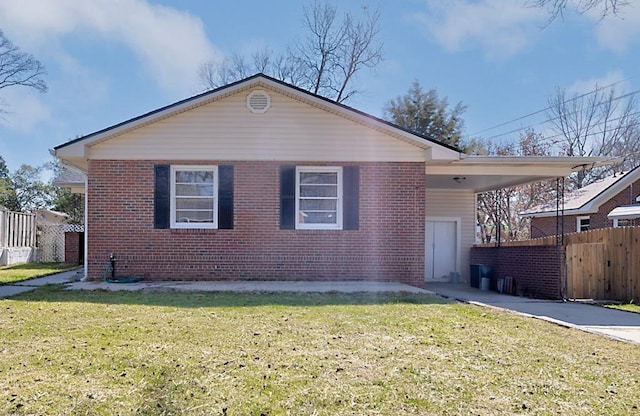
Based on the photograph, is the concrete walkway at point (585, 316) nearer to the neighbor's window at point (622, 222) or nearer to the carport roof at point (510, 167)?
the carport roof at point (510, 167)

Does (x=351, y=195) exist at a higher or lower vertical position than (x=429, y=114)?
lower

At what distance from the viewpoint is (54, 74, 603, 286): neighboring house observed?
1085 centimetres

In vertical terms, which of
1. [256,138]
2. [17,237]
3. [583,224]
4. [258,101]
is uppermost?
[258,101]

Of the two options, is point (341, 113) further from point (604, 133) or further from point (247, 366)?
point (604, 133)

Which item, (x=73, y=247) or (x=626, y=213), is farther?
(x=73, y=247)

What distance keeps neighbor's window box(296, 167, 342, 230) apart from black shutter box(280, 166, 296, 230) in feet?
0.76

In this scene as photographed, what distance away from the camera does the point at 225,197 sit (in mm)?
10938

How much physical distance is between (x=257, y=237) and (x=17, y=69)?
22.2 meters

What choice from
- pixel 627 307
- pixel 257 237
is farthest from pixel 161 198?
pixel 627 307

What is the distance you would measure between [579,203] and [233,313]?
1862 cm

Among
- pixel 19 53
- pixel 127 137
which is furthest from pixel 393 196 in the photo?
pixel 19 53

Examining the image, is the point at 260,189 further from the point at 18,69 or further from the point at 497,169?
the point at 18,69

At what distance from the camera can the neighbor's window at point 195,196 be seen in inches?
432

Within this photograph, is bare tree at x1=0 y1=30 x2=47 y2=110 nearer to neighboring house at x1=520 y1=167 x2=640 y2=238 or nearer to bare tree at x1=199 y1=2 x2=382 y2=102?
bare tree at x1=199 y1=2 x2=382 y2=102
